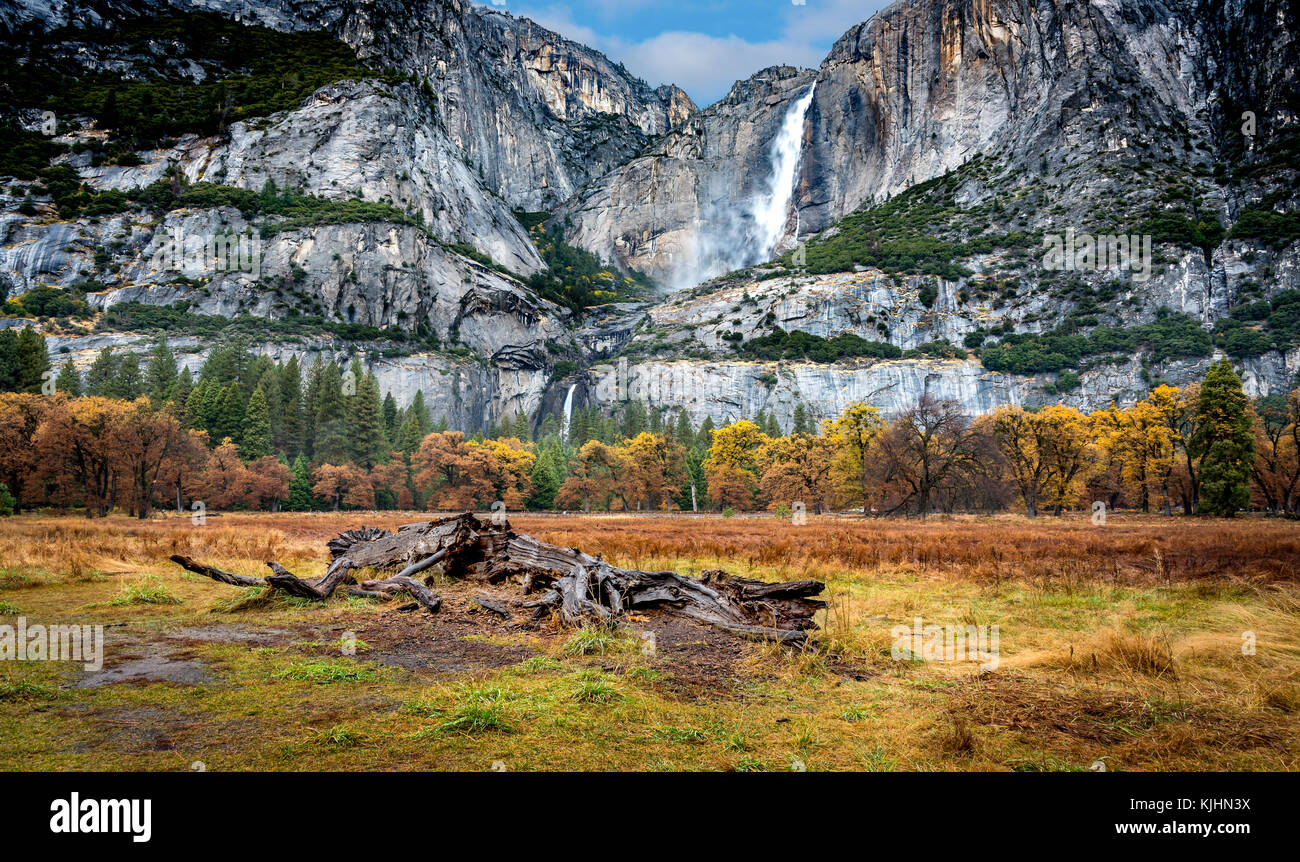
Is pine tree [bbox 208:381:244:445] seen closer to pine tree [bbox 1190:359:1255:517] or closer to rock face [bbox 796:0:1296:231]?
pine tree [bbox 1190:359:1255:517]

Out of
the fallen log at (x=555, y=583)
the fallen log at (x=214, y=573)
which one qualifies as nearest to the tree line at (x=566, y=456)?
the fallen log at (x=555, y=583)

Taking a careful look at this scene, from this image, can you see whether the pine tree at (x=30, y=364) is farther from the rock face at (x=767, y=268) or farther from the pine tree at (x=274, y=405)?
A: the rock face at (x=767, y=268)

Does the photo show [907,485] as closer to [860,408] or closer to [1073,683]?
[860,408]

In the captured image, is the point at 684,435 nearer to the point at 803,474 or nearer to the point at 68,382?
the point at 803,474

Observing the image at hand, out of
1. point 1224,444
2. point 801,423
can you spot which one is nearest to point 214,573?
point 1224,444

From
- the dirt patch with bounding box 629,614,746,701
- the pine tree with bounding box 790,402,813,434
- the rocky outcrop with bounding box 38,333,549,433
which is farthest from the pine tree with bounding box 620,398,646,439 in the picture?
the dirt patch with bounding box 629,614,746,701
